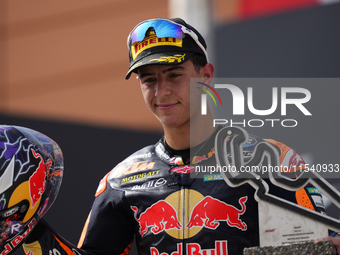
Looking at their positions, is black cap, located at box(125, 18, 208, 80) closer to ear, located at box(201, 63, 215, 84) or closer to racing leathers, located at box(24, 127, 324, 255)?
ear, located at box(201, 63, 215, 84)

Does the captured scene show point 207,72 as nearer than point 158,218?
No

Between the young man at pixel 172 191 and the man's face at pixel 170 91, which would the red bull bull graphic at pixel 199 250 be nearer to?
the young man at pixel 172 191

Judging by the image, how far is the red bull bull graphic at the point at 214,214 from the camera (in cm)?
181

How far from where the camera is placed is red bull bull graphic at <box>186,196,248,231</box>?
71.3 inches

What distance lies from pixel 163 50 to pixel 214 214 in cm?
73

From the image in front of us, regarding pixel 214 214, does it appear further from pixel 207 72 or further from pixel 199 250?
pixel 207 72

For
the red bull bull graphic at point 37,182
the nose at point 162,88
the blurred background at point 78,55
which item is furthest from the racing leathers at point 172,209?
the blurred background at point 78,55

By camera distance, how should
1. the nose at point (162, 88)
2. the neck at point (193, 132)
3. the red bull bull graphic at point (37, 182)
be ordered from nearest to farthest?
the red bull bull graphic at point (37, 182) < the nose at point (162, 88) < the neck at point (193, 132)

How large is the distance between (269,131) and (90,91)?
22.0ft

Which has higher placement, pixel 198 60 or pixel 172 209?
pixel 198 60

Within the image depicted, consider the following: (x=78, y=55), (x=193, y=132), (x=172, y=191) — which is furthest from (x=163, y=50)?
(x=78, y=55)

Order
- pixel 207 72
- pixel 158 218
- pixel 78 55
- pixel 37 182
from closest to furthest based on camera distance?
pixel 37 182 < pixel 158 218 < pixel 207 72 < pixel 78 55

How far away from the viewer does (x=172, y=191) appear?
1.93m

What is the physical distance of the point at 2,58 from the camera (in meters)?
8.99
